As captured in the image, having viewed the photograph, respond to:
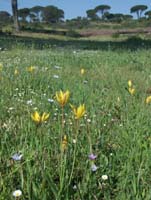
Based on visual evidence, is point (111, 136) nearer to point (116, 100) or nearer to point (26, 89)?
point (116, 100)

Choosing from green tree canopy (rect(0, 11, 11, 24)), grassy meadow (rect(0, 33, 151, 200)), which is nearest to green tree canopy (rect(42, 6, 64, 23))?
green tree canopy (rect(0, 11, 11, 24))

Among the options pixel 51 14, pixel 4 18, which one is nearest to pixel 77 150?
pixel 4 18

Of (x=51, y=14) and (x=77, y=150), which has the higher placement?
(x=51, y=14)

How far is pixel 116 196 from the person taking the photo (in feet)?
6.18

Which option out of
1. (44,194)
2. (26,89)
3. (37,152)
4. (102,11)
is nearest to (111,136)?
(37,152)

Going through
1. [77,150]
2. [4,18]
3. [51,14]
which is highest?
[51,14]

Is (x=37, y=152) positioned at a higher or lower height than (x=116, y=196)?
higher

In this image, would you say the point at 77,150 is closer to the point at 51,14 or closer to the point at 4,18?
the point at 4,18

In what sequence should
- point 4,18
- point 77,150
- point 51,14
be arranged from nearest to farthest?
point 77,150, point 4,18, point 51,14

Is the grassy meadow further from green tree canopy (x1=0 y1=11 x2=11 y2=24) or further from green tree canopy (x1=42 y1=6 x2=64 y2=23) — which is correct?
green tree canopy (x1=42 y1=6 x2=64 y2=23)

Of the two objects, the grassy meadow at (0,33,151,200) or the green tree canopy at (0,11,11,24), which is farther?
the green tree canopy at (0,11,11,24)

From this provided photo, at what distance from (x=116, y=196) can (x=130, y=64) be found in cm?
569

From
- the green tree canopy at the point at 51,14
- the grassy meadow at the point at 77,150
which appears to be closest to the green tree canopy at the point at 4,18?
the green tree canopy at the point at 51,14

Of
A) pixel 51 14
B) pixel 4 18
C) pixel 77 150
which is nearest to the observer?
pixel 77 150
